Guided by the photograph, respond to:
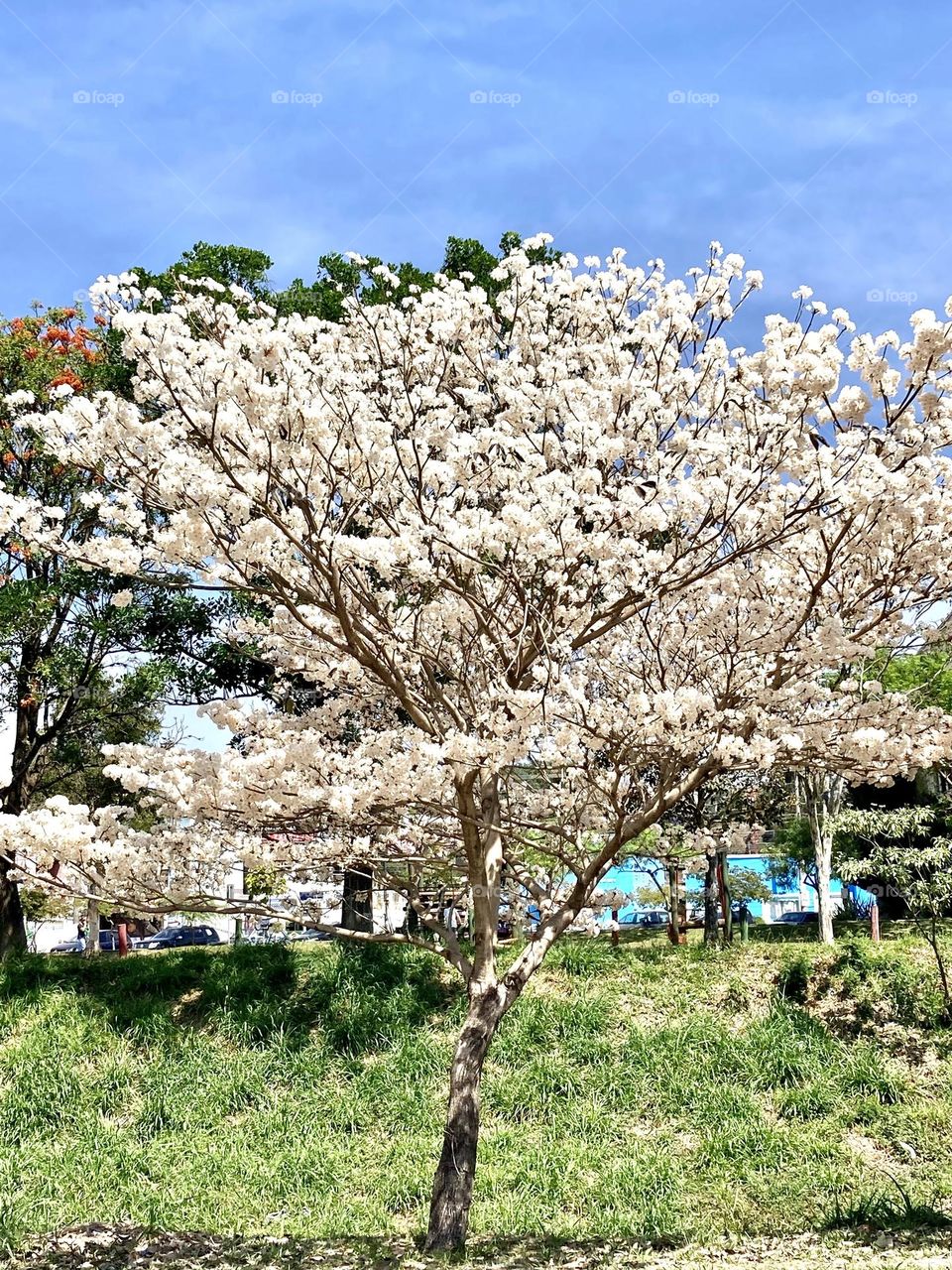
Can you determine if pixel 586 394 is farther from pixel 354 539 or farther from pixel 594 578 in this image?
pixel 354 539

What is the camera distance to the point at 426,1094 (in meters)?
11.5

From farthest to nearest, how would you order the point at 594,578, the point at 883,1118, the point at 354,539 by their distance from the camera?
the point at 883,1118 < the point at 594,578 < the point at 354,539

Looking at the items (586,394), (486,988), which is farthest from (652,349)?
(486,988)

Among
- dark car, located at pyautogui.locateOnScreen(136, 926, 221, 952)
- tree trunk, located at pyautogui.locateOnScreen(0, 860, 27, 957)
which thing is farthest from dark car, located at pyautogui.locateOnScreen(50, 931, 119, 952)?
tree trunk, located at pyautogui.locateOnScreen(0, 860, 27, 957)

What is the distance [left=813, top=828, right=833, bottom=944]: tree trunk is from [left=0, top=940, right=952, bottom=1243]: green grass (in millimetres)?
2396

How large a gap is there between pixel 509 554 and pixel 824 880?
40.1 ft

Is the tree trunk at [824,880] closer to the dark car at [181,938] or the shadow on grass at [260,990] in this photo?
the shadow on grass at [260,990]

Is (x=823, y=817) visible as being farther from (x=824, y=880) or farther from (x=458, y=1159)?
(x=458, y=1159)

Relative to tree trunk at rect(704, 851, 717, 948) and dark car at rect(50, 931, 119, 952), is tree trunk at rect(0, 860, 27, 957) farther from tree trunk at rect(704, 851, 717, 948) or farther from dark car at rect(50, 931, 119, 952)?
tree trunk at rect(704, 851, 717, 948)

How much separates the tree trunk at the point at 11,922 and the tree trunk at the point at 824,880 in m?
12.1

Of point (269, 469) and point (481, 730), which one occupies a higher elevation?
point (269, 469)

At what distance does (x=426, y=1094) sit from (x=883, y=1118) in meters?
4.64

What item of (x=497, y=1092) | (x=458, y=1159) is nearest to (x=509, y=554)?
(x=458, y=1159)

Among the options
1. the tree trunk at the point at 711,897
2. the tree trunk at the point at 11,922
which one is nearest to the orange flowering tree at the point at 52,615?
the tree trunk at the point at 11,922
